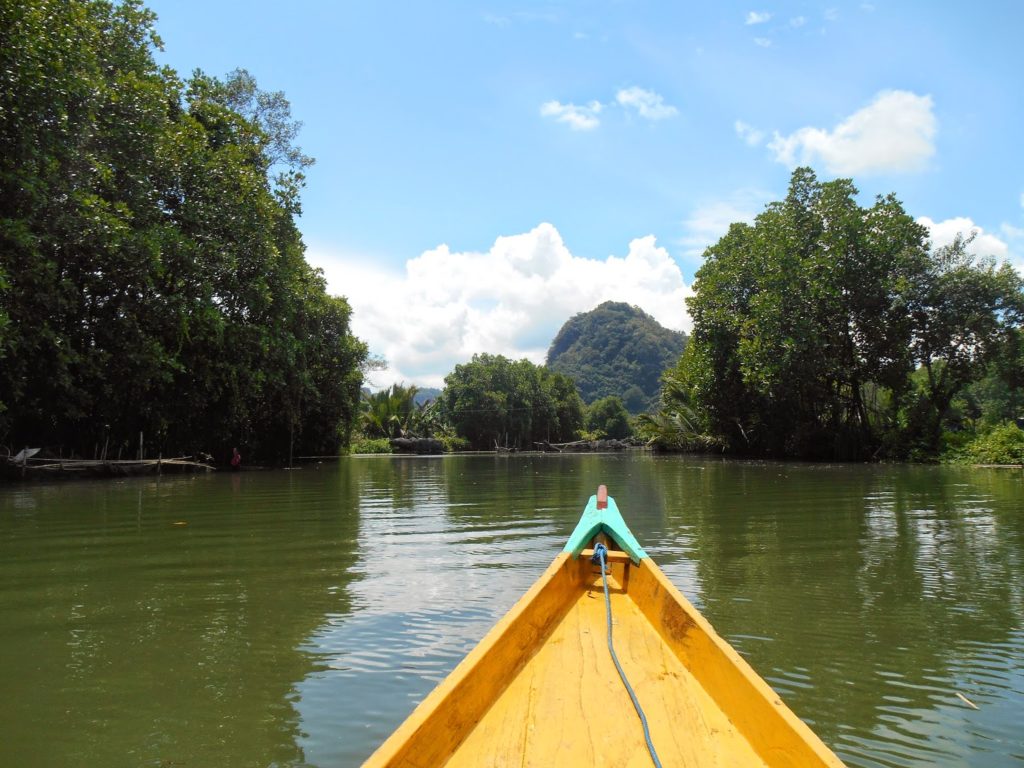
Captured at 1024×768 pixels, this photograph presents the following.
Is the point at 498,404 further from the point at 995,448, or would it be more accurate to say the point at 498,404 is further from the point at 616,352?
the point at 616,352

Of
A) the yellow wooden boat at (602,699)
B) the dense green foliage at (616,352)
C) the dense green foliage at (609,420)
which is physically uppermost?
the dense green foliage at (616,352)

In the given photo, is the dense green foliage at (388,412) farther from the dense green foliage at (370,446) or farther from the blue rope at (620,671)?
the blue rope at (620,671)

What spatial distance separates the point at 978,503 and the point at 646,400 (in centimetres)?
11735

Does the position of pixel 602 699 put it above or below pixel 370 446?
below

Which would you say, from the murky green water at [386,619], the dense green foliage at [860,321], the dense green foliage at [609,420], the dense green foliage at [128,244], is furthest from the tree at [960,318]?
the dense green foliage at [609,420]

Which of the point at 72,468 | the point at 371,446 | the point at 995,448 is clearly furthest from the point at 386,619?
the point at 371,446

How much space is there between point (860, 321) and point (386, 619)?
1019 inches

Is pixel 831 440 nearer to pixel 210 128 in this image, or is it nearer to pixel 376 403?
pixel 210 128

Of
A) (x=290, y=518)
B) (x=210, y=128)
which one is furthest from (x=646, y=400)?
(x=290, y=518)

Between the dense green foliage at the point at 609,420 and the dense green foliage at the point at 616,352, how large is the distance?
35633 mm

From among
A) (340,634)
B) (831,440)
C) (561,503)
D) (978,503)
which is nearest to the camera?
(340,634)

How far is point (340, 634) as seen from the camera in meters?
4.50

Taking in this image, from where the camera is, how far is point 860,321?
1025 inches

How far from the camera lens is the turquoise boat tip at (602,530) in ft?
13.2
